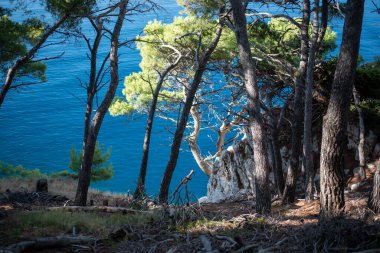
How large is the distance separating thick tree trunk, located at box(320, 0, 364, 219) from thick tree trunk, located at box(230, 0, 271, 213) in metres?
1.51

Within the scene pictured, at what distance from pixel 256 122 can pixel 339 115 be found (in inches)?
77.0

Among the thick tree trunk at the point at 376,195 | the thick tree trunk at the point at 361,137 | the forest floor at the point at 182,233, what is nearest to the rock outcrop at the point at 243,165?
the thick tree trunk at the point at 361,137

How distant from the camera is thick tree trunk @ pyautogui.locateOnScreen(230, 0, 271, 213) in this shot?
707 centimetres

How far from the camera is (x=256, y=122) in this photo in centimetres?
710

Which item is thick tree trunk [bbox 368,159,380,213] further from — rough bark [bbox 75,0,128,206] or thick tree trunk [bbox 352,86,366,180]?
rough bark [bbox 75,0,128,206]

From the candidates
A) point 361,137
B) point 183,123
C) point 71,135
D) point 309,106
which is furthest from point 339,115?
point 71,135

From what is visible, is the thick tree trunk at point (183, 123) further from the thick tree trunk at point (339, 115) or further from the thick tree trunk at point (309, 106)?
the thick tree trunk at point (339, 115)

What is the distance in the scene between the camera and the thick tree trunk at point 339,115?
17.0 ft

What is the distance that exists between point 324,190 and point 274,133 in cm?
441

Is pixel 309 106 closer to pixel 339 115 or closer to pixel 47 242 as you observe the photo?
pixel 339 115

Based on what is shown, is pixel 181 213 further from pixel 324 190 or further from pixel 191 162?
pixel 191 162

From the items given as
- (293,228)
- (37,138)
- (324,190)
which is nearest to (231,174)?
(324,190)

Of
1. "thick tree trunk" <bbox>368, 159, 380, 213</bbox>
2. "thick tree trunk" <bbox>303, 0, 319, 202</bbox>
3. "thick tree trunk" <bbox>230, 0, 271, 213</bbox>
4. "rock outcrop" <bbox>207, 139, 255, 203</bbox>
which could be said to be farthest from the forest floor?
"rock outcrop" <bbox>207, 139, 255, 203</bbox>

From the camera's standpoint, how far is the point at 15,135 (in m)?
32.4
